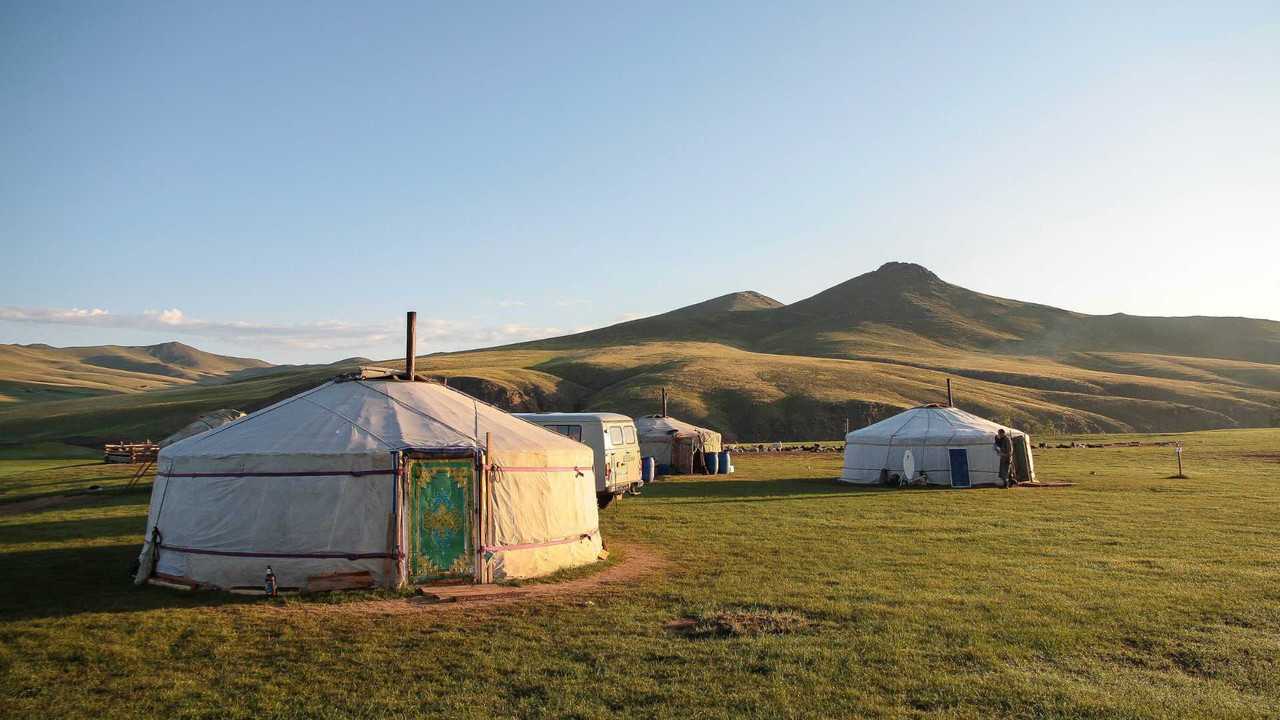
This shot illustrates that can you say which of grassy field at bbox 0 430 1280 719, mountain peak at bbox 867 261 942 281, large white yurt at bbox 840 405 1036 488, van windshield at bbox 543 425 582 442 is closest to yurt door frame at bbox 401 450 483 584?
grassy field at bbox 0 430 1280 719

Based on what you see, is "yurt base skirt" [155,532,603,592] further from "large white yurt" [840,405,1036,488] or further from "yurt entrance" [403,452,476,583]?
"large white yurt" [840,405,1036,488]

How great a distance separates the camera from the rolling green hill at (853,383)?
65500 millimetres

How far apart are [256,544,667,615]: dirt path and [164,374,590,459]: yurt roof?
6.20ft

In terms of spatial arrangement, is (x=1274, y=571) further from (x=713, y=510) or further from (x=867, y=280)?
(x=867, y=280)

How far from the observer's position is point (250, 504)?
1086 centimetres

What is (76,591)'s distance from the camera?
10.6m

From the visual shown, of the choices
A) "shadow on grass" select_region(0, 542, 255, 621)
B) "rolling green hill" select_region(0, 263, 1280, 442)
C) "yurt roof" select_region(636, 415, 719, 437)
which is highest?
"rolling green hill" select_region(0, 263, 1280, 442)

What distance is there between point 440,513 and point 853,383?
65.7 m

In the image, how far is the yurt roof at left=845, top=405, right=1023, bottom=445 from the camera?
26.8 m

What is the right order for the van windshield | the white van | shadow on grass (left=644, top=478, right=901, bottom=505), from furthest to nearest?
shadow on grass (left=644, top=478, right=901, bottom=505)
the van windshield
the white van

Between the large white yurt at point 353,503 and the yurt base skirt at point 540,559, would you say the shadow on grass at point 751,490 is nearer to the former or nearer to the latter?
the yurt base skirt at point 540,559

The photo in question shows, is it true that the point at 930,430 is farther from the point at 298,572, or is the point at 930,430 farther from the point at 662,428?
the point at 298,572

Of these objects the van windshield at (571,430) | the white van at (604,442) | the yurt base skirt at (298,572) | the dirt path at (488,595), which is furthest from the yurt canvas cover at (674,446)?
the yurt base skirt at (298,572)

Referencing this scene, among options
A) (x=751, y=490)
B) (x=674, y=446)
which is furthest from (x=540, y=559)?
(x=674, y=446)
